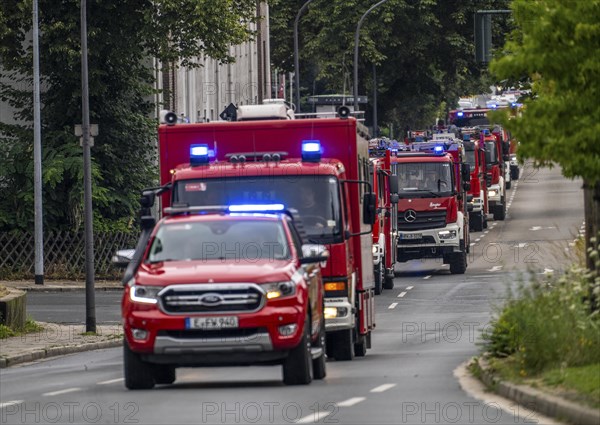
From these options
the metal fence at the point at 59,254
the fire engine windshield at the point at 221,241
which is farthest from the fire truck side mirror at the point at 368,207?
the metal fence at the point at 59,254

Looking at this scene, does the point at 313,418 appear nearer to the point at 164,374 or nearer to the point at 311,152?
the point at 164,374


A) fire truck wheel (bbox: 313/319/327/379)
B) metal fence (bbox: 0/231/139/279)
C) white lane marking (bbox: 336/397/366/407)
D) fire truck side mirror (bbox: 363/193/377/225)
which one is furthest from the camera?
metal fence (bbox: 0/231/139/279)

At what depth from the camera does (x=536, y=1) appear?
1856 centimetres

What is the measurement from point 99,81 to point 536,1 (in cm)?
2872

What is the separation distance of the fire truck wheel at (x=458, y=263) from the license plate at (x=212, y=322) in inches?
1100

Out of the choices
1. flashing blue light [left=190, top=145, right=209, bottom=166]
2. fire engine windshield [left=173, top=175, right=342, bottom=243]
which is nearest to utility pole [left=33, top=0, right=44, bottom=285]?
A: flashing blue light [left=190, top=145, right=209, bottom=166]

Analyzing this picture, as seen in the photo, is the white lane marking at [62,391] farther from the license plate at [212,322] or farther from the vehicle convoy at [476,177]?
the vehicle convoy at [476,177]

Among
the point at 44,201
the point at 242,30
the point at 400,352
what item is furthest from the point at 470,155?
the point at 400,352

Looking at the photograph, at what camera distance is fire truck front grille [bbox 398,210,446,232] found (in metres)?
42.8

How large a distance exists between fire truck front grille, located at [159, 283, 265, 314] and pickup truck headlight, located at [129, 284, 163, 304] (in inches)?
2.8

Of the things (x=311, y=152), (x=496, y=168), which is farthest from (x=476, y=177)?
(x=311, y=152)

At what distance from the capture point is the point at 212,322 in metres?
16.0

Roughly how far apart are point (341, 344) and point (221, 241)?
418cm

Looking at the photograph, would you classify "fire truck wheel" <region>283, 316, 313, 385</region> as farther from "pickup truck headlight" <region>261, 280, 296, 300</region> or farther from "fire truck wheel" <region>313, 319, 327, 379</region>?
"fire truck wheel" <region>313, 319, 327, 379</region>
